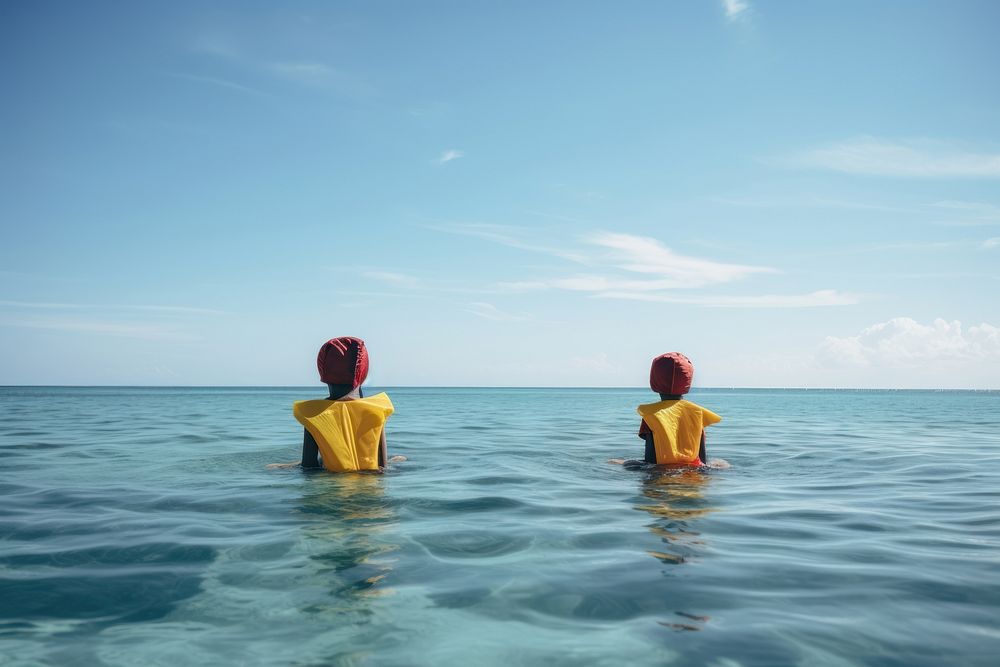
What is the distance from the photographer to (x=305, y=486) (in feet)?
24.8

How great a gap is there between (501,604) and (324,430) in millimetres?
4325

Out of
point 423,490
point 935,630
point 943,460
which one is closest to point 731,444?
point 943,460

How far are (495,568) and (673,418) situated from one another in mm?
4517

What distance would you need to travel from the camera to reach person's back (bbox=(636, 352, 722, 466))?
852 cm

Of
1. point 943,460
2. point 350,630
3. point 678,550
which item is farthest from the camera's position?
point 943,460

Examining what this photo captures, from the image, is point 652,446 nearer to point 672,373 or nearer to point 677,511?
point 672,373

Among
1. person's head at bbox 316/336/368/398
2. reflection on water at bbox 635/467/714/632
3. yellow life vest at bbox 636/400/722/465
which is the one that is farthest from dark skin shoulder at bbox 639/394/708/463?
person's head at bbox 316/336/368/398

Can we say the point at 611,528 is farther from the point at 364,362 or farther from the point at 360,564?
the point at 364,362

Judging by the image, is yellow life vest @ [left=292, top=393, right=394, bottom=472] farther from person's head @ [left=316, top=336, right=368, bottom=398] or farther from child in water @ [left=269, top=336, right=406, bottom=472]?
person's head @ [left=316, top=336, right=368, bottom=398]

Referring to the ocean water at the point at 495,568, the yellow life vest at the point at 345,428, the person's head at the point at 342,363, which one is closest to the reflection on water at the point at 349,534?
the ocean water at the point at 495,568

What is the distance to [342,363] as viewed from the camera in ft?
25.6

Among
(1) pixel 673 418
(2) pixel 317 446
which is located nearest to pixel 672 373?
(1) pixel 673 418

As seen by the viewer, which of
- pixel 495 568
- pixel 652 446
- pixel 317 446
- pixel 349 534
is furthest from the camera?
pixel 652 446

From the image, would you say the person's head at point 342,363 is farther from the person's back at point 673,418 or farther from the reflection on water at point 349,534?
the person's back at point 673,418
